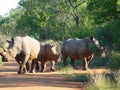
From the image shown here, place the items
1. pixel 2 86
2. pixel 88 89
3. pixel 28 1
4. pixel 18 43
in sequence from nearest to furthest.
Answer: pixel 88 89 → pixel 2 86 → pixel 18 43 → pixel 28 1

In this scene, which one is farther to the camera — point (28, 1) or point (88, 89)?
point (28, 1)

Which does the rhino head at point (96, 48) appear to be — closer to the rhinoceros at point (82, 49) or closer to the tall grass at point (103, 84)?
the rhinoceros at point (82, 49)

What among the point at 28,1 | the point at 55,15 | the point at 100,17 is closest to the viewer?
the point at 100,17

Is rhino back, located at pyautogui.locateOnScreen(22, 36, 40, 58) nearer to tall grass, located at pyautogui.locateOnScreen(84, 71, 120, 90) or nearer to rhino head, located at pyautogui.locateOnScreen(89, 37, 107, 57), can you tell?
rhino head, located at pyautogui.locateOnScreen(89, 37, 107, 57)

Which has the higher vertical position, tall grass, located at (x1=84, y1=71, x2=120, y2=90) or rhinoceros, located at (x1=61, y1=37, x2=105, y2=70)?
rhinoceros, located at (x1=61, y1=37, x2=105, y2=70)

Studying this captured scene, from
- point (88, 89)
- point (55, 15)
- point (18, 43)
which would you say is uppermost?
point (55, 15)

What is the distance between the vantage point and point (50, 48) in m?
25.2

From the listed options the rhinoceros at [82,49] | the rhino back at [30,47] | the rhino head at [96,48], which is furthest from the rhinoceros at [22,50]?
the rhino head at [96,48]

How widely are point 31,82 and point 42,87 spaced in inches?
73.1

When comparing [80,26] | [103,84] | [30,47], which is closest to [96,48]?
[30,47]

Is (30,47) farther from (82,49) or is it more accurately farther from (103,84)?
(103,84)

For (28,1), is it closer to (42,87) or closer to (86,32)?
(86,32)

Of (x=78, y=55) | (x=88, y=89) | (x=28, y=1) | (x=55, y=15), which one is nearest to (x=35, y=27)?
(x=28, y=1)

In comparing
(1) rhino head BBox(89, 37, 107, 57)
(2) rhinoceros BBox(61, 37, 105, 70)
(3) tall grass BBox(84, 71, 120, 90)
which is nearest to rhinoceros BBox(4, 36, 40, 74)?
(2) rhinoceros BBox(61, 37, 105, 70)
